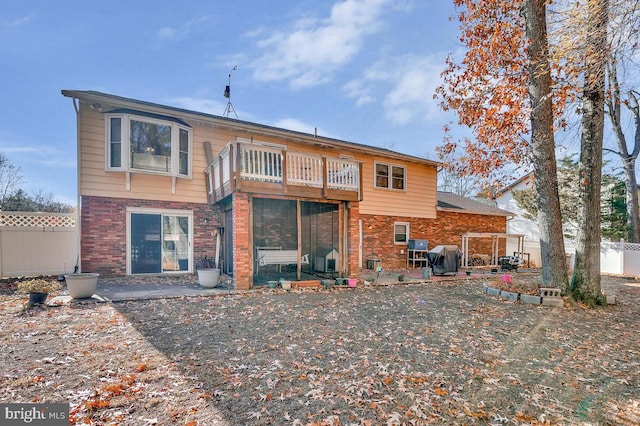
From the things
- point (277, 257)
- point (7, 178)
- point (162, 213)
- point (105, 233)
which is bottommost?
point (277, 257)

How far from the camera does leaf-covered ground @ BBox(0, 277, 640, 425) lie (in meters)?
2.75

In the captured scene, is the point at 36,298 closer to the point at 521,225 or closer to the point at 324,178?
the point at 324,178

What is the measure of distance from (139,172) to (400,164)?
11.0 meters

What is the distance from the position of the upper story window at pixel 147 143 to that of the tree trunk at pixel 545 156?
10.4m

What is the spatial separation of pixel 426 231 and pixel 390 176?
3.52 meters

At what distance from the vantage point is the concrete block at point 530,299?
745cm

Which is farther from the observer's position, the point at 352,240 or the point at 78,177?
the point at 352,240

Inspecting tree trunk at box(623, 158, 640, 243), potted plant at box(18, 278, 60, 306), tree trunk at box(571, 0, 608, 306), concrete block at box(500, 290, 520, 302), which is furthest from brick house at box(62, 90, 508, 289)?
tree trunk at box(623, 158, 640, 243)

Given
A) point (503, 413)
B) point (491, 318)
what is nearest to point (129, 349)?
point (503, 413)

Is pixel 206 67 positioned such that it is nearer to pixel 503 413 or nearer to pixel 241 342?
pixel 241 342

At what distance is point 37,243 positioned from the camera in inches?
362

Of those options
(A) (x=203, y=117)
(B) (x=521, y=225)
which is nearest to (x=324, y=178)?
(A) (x=203, y=117)

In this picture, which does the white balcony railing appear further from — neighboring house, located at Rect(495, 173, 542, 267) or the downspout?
neighboring house, located at Rect(495, 173, 542, 267)

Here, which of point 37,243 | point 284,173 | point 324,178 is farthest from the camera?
point 324,178
